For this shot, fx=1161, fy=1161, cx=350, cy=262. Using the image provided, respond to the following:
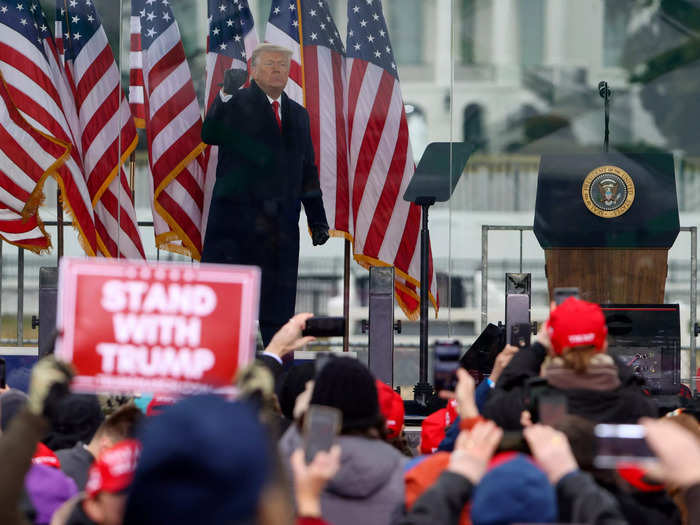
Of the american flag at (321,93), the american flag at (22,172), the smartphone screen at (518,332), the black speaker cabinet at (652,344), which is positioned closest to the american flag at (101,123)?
the american flag at (22,172)

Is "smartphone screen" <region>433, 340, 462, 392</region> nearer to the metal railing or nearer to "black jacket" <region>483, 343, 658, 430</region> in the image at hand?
"black jacket" <region>483, 343, 658, 430</region>

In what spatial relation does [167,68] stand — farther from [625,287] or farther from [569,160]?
[625,287]

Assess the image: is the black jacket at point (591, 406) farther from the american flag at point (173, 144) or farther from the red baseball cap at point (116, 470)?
the american flag at point (173, 144)

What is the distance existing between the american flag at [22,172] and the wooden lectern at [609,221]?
3.52 m

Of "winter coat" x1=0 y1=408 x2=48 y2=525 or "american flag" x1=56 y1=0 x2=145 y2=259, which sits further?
"american flag" x1=56 y1=0 x2=145 y2=259

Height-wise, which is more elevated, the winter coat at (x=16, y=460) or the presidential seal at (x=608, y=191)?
the presidential seal at (x=608, y=191)

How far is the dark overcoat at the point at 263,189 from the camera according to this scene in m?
8.29

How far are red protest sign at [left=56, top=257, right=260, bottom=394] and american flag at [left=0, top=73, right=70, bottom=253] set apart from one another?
525cm

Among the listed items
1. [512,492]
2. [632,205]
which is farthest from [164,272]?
[632,205]

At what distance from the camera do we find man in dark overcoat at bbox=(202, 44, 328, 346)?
8.30m

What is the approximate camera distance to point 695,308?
26.9 ft

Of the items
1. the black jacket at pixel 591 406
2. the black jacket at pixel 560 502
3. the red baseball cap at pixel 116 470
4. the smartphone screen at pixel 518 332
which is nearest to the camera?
the red baseball cap at pixel 116 470

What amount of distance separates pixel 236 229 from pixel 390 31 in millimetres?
1817

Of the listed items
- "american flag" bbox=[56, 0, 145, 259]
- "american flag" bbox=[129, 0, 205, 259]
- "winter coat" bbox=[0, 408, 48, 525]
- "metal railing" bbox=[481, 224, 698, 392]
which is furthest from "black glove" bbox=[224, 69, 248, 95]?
"winter coat" bbox=[0, 408, 48, 525]
